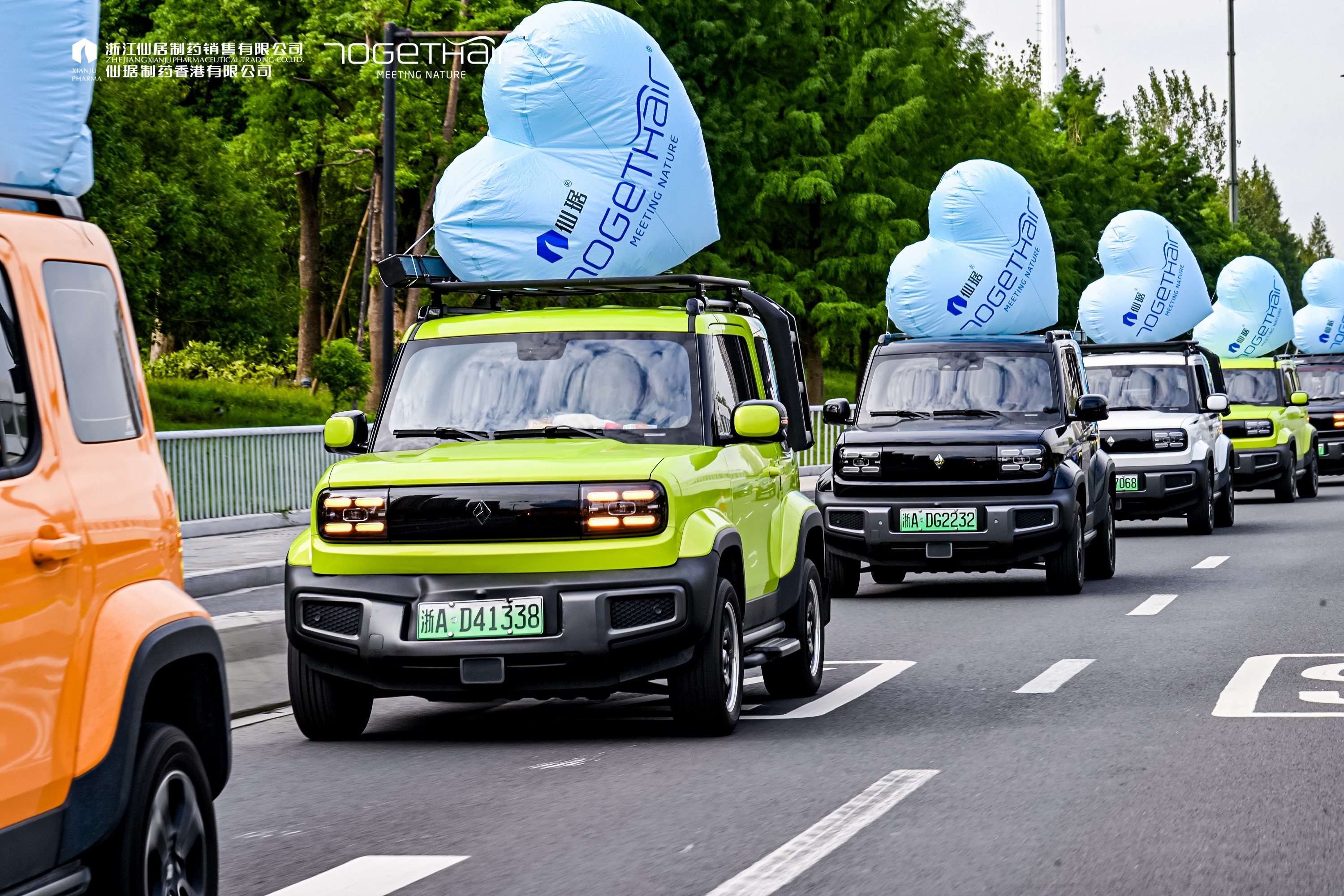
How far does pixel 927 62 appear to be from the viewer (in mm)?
49562

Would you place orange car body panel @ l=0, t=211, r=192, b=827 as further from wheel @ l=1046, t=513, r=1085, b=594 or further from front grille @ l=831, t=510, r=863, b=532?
wheel @ l=1046, t=513, r=1085, b=594

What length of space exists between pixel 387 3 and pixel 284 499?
64.5 ft

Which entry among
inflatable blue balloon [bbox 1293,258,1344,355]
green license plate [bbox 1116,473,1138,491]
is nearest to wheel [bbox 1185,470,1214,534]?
green license plate [bbox 1116,473,1138,491]

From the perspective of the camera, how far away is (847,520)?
15992 mm

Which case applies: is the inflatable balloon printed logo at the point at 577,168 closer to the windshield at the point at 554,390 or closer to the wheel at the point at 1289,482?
the windshield at the point at 554,390

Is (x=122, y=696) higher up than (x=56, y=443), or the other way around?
(x=56, y=443)

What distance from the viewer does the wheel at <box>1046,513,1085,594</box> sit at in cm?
1578

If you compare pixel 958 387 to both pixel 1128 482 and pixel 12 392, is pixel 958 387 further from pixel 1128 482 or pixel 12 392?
pixel 12 392

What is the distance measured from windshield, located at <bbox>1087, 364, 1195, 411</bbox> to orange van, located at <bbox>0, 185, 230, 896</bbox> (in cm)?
1860

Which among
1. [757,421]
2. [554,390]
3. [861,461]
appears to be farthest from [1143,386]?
[554,390]

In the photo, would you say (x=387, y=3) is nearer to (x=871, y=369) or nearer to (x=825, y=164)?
(x=825, y=164)

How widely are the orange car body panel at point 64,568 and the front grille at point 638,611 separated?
10.3 feet

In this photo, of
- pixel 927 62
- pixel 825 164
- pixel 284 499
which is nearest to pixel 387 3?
pixel 825 164

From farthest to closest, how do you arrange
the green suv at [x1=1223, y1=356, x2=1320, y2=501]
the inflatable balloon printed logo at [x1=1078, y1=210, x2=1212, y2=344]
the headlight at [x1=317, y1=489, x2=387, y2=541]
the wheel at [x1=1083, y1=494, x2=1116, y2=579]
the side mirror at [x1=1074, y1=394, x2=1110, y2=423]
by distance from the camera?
1. the green suv at [x1=1223, y1=356, x2=1320, y2=501]
2. the inflatable balloon printed logo at [x1=1078, y1=210, x2=1212, y2=344]
3. the wheel at [x1=1083, y1=494, x2=1116, y2=579]
4. the side mirror at [x1=1074, y1=394, x2=1110, y2=423]
5. the headlight at [x1=317, y1=489, x2=387, y2=541]
